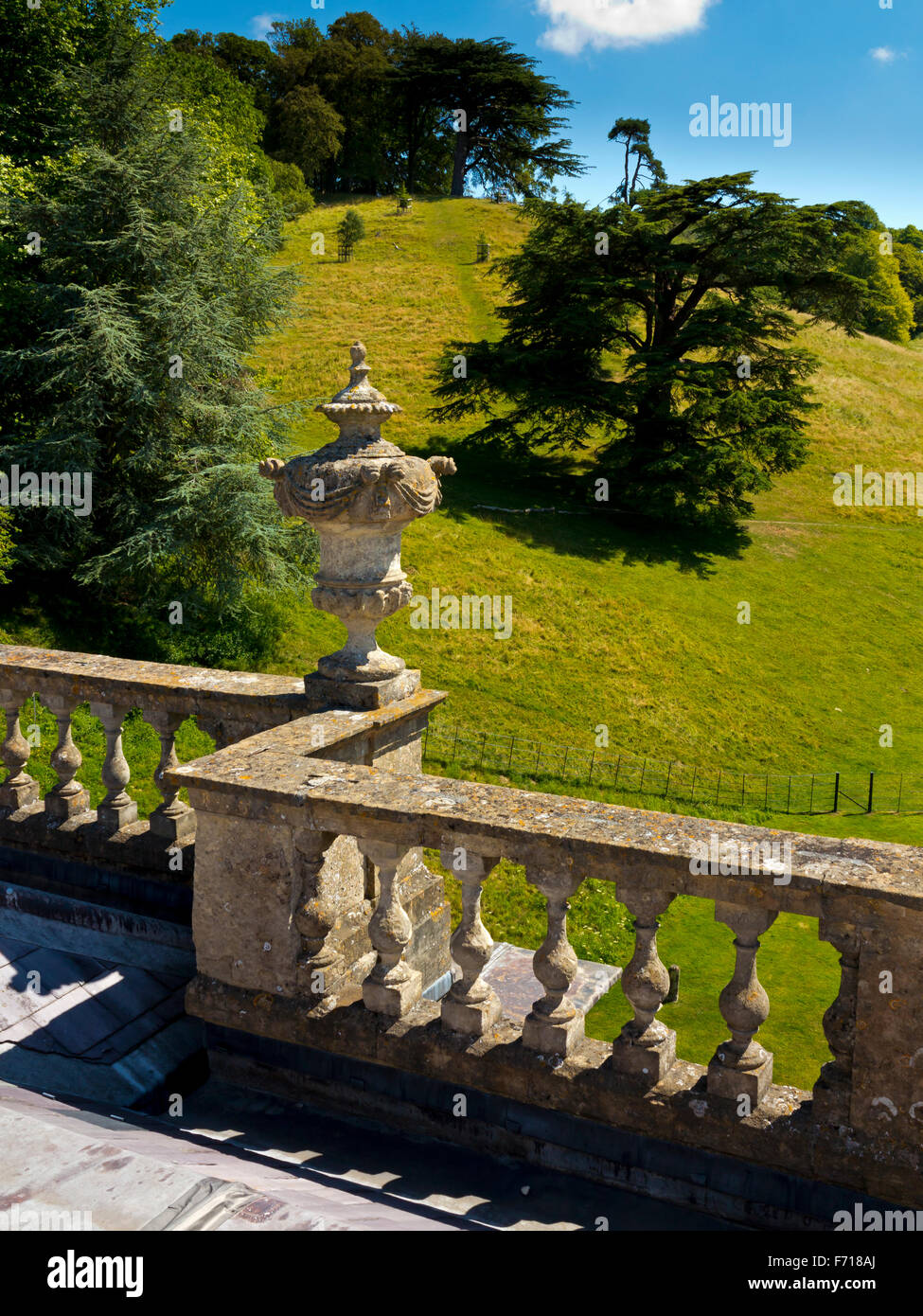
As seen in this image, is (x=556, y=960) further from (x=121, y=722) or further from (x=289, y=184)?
(x=289, y=184)

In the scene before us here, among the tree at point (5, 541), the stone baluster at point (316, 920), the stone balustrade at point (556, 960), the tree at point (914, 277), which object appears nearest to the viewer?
the stone balustrade at point (556, 960)

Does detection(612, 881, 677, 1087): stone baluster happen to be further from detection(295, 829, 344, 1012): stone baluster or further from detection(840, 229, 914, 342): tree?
detection(840, 229, 914, 342): tree

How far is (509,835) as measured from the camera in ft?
12.5

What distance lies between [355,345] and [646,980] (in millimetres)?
3567

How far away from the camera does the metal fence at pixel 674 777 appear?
17.5 m

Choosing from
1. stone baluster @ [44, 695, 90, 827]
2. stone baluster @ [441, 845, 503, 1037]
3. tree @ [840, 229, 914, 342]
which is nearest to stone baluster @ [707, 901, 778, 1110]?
stone baluster @ [441, 845, 503, 1037]

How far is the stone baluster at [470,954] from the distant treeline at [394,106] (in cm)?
5579

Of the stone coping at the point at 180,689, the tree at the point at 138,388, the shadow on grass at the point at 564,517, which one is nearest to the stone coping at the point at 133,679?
the stone coping at the point at 180,689

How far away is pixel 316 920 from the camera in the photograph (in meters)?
4.33

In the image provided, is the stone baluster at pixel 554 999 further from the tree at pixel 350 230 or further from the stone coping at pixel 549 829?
the tree at pixel 350 230

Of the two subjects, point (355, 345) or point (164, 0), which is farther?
point (164, 0)

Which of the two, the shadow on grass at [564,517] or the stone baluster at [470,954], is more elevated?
the shadow on grass at [564,517]

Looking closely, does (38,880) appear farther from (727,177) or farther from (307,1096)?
(727,177)
